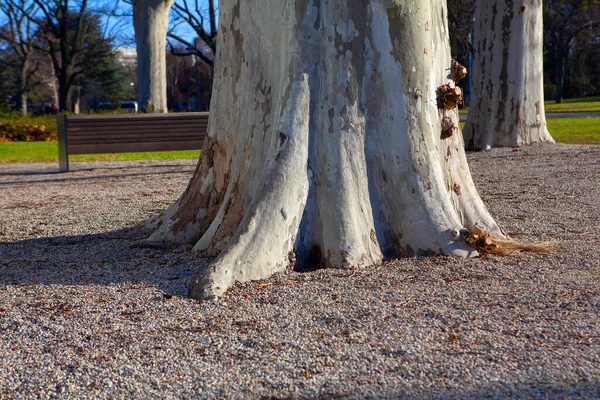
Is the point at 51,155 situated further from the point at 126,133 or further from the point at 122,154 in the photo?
the point at 126,133

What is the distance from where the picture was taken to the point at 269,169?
423cm

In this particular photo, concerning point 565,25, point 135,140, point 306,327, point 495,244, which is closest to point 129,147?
point 135,140

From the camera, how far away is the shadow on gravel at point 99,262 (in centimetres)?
409

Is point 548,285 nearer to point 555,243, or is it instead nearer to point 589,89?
point 555,243

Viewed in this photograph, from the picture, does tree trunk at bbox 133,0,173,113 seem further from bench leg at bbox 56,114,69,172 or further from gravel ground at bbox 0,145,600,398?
gravel ground at bbox 0,145,600,398

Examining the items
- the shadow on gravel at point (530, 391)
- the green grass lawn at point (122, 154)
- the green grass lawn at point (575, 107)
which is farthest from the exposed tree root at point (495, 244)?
the green grass lawn at point (575, 107)

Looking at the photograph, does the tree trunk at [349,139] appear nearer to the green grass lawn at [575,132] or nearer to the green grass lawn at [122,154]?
the green grass lawn at [122,154]

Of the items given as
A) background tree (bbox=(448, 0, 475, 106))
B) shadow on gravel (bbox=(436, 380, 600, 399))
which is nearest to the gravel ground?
shadow on gravel (bbox=(436, 380, 600, 399))

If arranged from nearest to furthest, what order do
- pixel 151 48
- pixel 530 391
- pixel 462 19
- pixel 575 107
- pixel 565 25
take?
1. pixel 530 391
2. pixel 151 48
3. pixel 575 107
4. pixel 462 19
5. pixel 565 25

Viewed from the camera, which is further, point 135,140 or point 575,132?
point 575,132

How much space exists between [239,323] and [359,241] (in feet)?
4.03

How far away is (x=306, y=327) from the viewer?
10.3ft

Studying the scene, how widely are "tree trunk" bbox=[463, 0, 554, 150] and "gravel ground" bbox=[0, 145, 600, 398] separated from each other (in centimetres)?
753

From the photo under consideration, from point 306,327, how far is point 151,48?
16.1 meters
